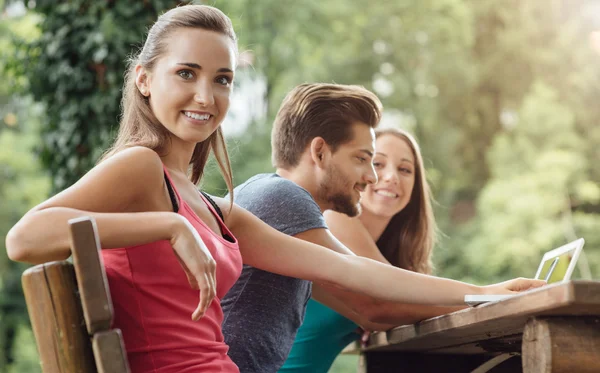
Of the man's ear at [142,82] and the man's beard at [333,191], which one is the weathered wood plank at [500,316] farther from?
the man's ear at [142,82]

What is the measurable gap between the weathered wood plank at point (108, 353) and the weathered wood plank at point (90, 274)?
2 centimetres

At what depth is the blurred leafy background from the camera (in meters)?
12.4

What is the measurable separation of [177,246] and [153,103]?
476 mm

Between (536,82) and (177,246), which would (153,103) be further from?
(536,82)

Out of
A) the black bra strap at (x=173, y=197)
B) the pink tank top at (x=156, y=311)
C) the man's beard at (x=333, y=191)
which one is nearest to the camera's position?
the pink tank top at (x=156, y=311)

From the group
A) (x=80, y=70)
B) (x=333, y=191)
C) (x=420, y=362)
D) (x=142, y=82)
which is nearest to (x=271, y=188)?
(x=333, y=191)

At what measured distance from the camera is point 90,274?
1.07 m

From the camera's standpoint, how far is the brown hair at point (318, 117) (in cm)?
247

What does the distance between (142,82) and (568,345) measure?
0.90 metres

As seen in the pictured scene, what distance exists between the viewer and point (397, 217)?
3.21 meters

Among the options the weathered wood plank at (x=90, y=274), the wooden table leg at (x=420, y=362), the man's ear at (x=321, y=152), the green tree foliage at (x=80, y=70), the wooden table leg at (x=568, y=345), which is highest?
the green tree foliage at (x=80, y=70)

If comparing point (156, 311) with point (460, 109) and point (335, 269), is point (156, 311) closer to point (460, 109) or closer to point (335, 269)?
point (335, 269)

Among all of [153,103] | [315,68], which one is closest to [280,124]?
[153,103]

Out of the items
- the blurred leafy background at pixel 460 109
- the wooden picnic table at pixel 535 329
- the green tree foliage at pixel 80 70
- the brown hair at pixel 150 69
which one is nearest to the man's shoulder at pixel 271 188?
the wooden picnic table at pixel 535 329
